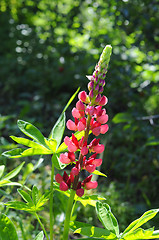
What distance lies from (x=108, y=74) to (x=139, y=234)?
1967mm

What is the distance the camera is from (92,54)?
3154mm

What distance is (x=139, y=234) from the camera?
102cm

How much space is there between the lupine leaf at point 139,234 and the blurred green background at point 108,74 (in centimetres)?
95

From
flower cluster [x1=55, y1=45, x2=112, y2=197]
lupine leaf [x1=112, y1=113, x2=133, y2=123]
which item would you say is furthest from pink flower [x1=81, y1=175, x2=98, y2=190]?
lupine leaf [x1=112, y1=113, x2=133, y2=123]

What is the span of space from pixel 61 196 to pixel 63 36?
232 centimetres

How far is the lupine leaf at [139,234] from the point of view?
1.01 m

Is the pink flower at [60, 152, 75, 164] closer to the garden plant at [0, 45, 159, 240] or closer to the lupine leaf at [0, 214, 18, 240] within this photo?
the garden plant at [0, 45, 159, 240]

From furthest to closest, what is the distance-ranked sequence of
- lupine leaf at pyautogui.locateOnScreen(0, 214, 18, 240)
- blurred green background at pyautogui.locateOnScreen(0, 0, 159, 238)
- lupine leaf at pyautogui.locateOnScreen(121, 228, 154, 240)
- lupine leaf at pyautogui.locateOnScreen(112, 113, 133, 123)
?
blurred green background at pyautogui.locateOnScreen(0, 0, 159, 238)
lupine leaf at pyautogui.locateOnScreen(112, 113, 133, 123)
lupine leaf at pyautogui.locateOnScreen(0, 214, 18, 240)
lupine leaf at pyautogui.locateOnScreen(121, 228, 154, 240)

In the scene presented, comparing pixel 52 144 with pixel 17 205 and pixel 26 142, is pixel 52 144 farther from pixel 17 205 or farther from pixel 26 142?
pixel 17 205

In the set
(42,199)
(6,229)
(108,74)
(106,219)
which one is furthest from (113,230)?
(108,74)

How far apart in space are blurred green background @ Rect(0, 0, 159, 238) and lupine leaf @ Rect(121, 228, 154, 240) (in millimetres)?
953

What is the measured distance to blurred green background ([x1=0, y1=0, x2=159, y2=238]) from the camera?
245 cm

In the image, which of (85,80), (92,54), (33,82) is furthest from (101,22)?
(33,82)

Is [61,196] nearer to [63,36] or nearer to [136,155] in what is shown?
[136,155]
